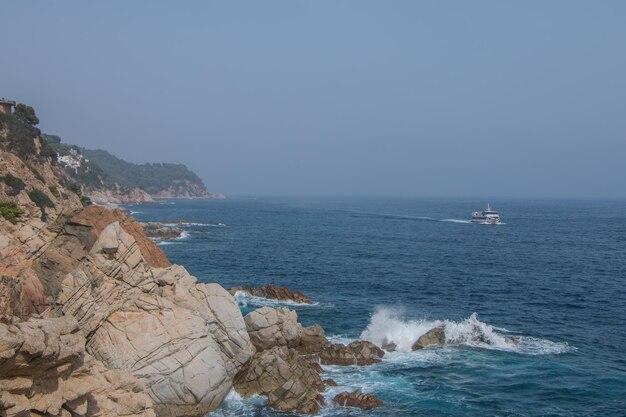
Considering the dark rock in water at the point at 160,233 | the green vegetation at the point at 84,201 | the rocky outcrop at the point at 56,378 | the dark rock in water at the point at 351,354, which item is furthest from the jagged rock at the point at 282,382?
the green vegetation at the point at 84,201

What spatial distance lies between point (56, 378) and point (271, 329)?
19.5 metres

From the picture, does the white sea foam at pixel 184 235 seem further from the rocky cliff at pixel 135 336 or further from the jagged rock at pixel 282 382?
the jagged rock at pixel 282 382

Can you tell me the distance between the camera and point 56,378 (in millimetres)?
18875

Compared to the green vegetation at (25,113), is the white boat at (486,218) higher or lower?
lower

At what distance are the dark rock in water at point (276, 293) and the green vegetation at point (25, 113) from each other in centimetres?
7857

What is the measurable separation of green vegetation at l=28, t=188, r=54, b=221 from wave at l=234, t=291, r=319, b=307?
38.1m

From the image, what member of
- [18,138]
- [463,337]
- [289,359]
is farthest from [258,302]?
[18,138]

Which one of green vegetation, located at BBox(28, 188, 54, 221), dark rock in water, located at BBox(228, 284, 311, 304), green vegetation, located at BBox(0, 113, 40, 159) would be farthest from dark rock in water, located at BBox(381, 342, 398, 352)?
green vegetation, located at BBox(0, 113, 40, 159)

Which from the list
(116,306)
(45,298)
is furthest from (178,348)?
(45,298)

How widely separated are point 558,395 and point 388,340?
13.9m

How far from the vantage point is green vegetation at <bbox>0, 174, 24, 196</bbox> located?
249 ft

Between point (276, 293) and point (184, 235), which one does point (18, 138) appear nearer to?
point (184, 235)

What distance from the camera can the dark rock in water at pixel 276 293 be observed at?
189ft

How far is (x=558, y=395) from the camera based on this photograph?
110ft
